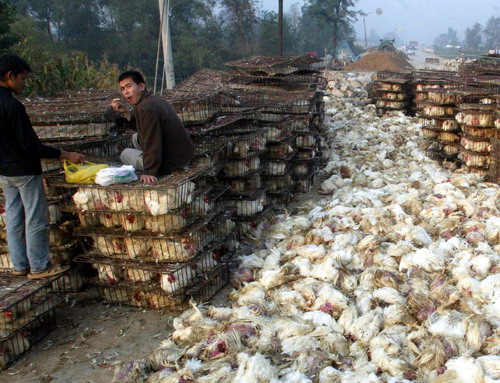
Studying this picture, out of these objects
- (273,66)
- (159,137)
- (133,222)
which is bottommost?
(133,222)

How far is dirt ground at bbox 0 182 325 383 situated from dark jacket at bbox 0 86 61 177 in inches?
54.9

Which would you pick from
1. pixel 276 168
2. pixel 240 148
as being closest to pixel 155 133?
pixel 240 148

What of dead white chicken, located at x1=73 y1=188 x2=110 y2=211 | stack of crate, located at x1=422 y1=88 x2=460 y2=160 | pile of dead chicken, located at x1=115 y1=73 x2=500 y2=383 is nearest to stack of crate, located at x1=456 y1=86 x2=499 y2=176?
stack of crate, located at x1=422 y1=88 x2=460 y2=160

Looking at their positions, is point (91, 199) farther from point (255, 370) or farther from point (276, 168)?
point (276, 168)

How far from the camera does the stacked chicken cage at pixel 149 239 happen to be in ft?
12.7

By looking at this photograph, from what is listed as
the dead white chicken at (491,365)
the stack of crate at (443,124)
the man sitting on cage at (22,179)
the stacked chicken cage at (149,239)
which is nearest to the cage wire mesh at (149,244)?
the stacked chicken cage at (149,239)

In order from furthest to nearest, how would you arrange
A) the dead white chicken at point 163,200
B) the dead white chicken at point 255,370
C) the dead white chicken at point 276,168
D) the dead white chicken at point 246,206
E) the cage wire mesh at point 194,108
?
the dead white chicken at point 276,168
the dead white chicken at point 246,206
the cage wire mesh at point 194,108
the dead white chicken at point 163,200
the dead white chicken at point 255,370

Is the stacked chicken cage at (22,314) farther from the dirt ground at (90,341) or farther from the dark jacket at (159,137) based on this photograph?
the dark jacket at (159,137)

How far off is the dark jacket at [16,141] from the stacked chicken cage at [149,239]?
1.25ft

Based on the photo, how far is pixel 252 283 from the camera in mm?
4410

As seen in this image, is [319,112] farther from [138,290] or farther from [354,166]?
[138,290]

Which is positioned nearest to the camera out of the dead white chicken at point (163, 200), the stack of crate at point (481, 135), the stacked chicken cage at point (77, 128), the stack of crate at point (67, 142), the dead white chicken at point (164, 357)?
the dead white chicken at point (164, 357)

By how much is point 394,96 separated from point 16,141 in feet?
39.1

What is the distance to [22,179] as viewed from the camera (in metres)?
3.74
